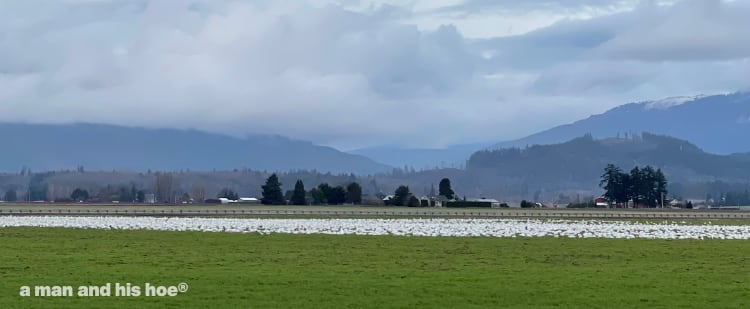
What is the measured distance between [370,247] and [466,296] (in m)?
15.4

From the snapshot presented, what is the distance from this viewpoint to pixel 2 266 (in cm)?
2717

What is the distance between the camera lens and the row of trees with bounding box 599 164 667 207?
459 feet

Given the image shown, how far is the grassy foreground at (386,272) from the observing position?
20.8 meters

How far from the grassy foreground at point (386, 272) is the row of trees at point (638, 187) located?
101m

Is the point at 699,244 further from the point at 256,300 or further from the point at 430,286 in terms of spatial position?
the point at 256,300

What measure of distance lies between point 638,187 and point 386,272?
11930 cm

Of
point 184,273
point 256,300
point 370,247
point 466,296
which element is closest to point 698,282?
point 466,296

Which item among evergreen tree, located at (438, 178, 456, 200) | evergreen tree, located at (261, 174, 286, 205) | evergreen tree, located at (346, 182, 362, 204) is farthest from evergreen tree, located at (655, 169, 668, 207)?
evergreen tree, located at (261, 174, 286, 205)

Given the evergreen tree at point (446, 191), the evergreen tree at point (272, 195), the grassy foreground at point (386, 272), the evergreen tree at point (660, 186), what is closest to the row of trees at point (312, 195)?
the evergreen tree at point (272, 195)

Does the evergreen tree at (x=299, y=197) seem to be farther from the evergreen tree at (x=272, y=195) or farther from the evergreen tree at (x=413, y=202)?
the evergreen tree at (x=413, y=202)

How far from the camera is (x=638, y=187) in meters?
140

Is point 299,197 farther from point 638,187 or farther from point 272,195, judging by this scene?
point 638,187

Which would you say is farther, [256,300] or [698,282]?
[698,282]

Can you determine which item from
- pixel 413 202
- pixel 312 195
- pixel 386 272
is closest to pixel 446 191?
pixel 413 202
